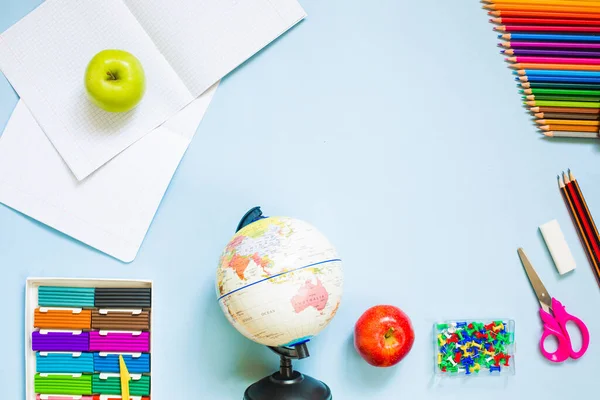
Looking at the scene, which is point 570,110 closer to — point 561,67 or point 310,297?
point 561,67

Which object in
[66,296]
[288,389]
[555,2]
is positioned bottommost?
[288,389]

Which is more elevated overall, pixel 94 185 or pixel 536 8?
pixel 536 8

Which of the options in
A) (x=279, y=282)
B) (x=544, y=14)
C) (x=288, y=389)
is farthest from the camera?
(x=544, y=14)

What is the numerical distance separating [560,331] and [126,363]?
714 millimetres

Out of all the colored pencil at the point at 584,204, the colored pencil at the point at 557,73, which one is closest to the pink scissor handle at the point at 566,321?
the colored pencil at the point at 584,204

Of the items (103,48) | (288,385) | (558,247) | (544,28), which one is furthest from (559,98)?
(103,48)

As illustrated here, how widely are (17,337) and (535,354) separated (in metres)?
0.86

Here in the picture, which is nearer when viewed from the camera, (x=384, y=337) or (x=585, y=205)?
(x=384, y=337)

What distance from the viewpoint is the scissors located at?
1067mm

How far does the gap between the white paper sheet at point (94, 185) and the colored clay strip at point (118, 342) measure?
0.40ft

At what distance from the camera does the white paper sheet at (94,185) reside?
102 centimetres

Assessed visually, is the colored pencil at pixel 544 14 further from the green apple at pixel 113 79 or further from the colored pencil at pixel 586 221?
the green apple at pixel 113 79

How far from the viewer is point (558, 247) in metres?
1.07

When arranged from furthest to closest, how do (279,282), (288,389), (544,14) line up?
(544,14) → (288,389) → (279,282)
